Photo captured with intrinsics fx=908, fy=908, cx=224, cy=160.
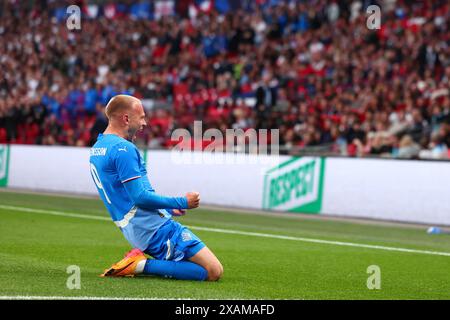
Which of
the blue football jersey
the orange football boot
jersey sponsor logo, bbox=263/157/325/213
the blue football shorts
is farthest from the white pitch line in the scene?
the blue football jersey

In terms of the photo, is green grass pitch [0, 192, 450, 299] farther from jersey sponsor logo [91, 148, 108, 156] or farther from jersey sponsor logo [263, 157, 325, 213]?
jersey sponsor logo [91, 148, 108, 156]

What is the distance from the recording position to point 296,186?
1995cm

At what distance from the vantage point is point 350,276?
399 inches

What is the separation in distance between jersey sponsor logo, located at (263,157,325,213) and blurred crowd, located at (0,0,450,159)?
0.51 m

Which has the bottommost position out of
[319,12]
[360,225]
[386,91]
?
[360,225]

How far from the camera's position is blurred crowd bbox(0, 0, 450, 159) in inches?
855

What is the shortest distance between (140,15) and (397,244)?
78.0ft

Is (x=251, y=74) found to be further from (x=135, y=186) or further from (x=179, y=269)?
(x=135, y=186)

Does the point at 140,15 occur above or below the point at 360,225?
above

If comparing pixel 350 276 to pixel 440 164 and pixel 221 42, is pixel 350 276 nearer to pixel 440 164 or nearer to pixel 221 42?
pixel 440 164

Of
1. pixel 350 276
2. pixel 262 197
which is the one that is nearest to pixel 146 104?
pixel 262 197

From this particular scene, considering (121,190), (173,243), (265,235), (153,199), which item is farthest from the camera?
(265,235)

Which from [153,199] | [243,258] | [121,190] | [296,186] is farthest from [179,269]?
[296,186]

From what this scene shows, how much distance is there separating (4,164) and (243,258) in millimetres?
15608
